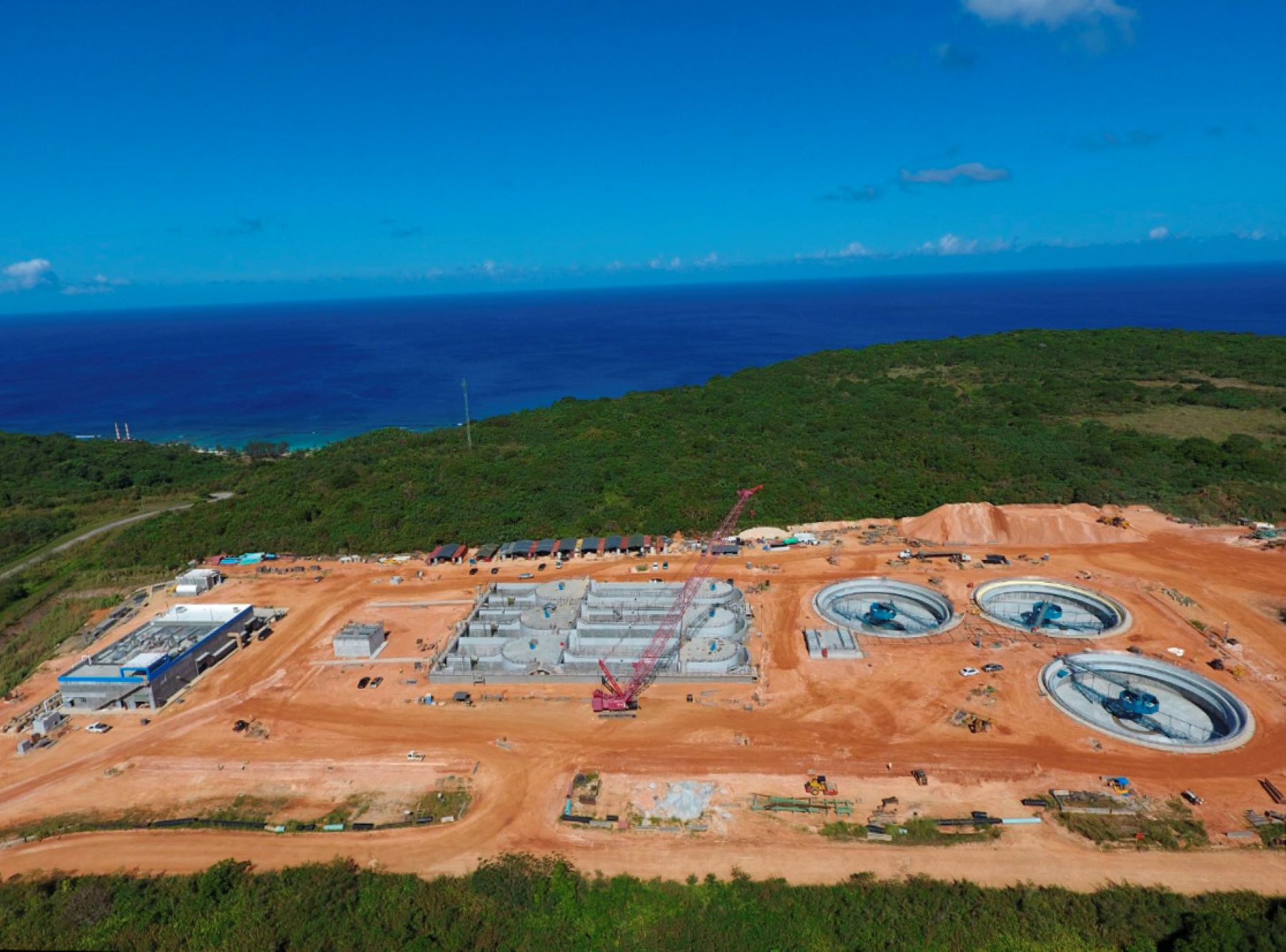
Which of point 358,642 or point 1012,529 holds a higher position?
point 1012,529

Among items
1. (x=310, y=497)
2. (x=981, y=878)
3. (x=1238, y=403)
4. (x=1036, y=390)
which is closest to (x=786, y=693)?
(x=981, y=878)

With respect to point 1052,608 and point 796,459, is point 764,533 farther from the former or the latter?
point 1052,608

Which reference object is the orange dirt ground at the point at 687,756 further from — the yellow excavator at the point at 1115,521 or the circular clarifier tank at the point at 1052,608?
the yellow excavator at the point at 1115,521

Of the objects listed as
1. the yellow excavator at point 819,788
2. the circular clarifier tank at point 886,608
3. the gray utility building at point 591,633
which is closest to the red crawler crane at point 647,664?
the gray utility building at point 591,633

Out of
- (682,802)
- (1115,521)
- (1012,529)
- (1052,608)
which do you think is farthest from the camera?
(1115,521)

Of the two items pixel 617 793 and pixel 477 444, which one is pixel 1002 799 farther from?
pixel 477 444

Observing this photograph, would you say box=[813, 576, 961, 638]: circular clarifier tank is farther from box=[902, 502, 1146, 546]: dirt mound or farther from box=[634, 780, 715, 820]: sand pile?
box=[634, 780, 715, 820]: sand pile

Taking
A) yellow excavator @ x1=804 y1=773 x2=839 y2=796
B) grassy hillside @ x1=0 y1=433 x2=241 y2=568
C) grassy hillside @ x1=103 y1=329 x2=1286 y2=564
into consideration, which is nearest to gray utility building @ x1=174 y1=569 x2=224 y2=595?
grassy hillside @ x1=103 y1=329 x2=1286 y2=564

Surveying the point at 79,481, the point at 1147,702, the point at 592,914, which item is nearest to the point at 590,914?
the point at 592,914
